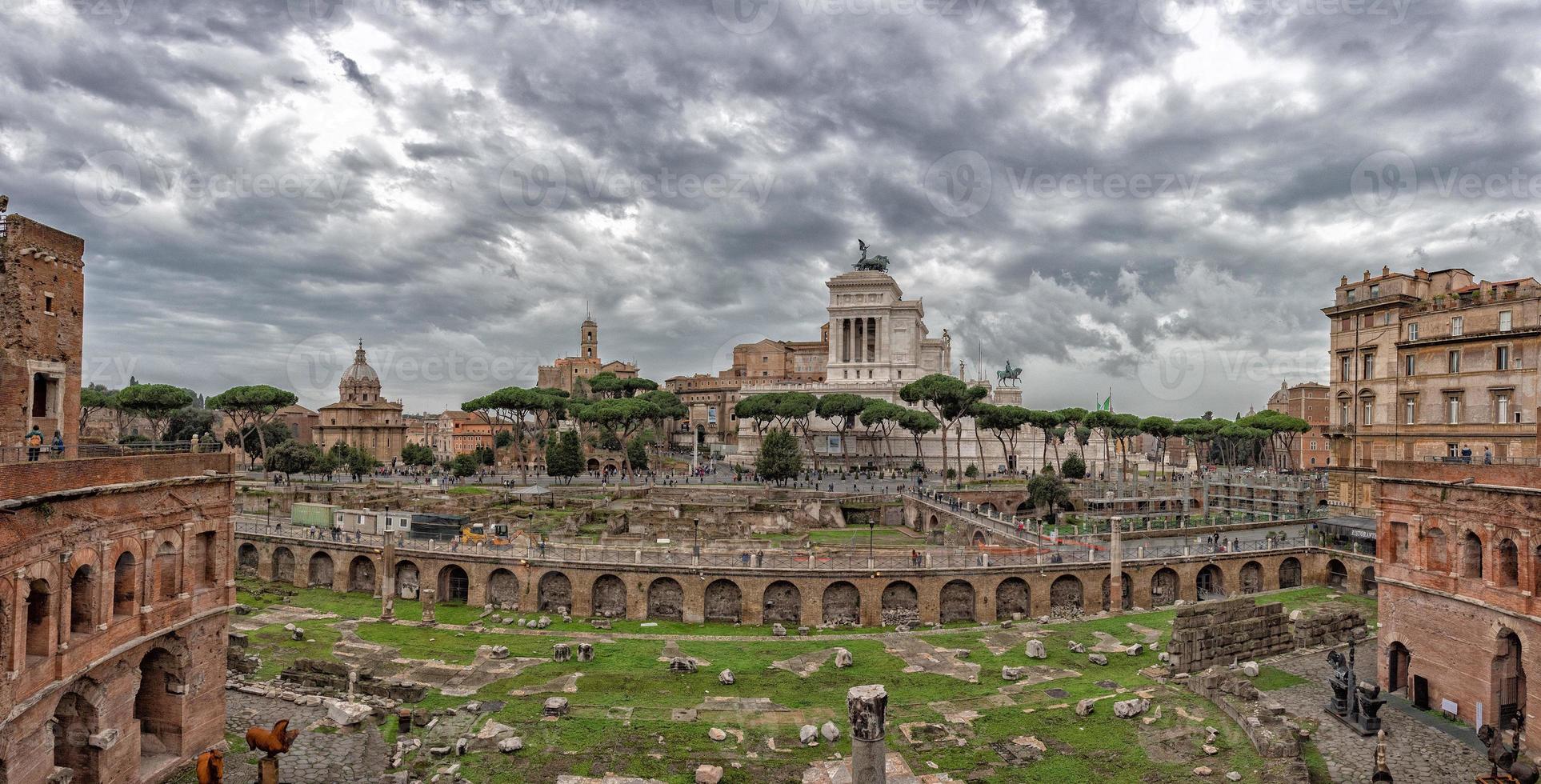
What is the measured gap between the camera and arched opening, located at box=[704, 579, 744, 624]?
38250 millimetres

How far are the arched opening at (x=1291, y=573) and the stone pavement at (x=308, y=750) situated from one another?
43.0m

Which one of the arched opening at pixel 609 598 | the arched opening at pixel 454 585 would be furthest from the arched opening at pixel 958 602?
the arched opening at pixel 454 585

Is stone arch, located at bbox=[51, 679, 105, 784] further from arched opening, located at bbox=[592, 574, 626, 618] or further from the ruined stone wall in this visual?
the ruined stone wall

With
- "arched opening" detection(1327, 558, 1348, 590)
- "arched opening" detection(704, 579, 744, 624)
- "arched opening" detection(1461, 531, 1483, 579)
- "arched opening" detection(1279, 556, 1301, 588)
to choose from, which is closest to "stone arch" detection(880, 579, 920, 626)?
"arched opening" detection(704, 579, 744, 624)

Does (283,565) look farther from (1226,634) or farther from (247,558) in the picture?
(1226,634)

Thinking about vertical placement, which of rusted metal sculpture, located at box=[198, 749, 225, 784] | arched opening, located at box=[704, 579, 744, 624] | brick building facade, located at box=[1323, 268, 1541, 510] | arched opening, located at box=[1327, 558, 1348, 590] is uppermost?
brick building facade, located at box=[1323, 268, 1541, 510]

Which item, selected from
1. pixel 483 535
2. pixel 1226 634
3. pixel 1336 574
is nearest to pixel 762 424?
pixel 483 535

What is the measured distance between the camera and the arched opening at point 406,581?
41.0 metres

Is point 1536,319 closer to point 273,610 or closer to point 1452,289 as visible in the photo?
point 1452,289

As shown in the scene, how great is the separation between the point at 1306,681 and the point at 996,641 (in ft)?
33.7

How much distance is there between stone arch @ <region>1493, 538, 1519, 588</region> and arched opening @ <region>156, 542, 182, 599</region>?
32562 mm

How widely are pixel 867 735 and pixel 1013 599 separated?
30.0 metres

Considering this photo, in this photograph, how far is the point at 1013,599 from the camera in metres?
38.6

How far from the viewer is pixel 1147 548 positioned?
4216 centimetres
